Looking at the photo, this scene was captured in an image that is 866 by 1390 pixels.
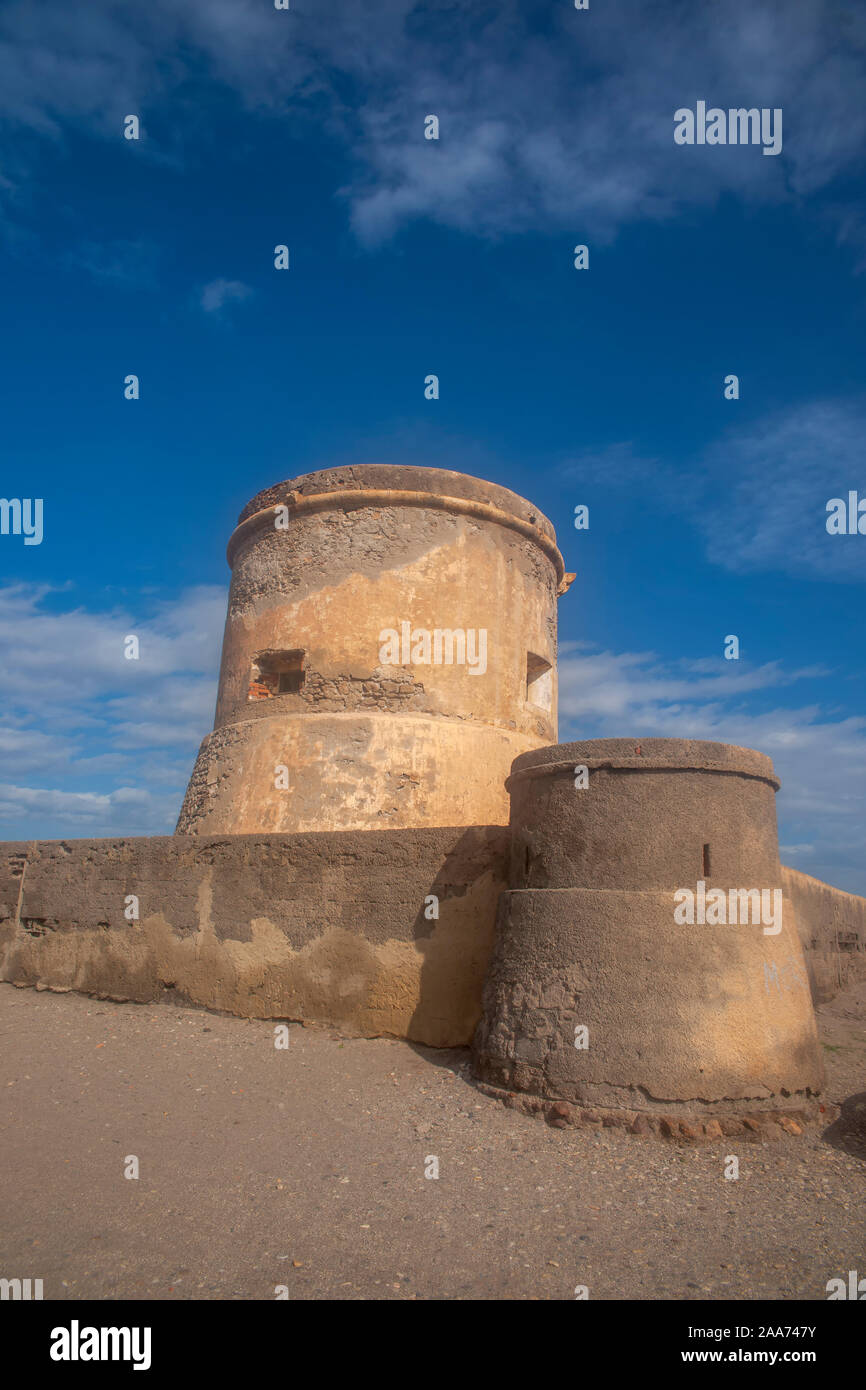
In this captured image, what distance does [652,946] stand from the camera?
15.6ft

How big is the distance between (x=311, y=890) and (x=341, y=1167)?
8.18ft

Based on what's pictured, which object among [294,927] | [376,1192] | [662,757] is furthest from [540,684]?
[376,1192]

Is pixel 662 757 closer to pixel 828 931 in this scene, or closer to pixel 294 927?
pixel 294 927

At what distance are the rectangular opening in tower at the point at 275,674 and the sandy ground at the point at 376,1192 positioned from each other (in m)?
4.54

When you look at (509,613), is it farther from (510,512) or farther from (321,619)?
(321,619)

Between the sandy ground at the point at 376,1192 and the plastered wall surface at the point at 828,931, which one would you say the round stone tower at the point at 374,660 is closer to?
the plastered wall surface at the point at 828,931

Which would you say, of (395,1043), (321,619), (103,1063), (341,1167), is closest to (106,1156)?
(341,1167)

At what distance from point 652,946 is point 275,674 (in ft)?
20.3

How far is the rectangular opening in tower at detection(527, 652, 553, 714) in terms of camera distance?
34.4 feet

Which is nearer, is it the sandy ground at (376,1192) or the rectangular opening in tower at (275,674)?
the sandy ground at (376,1192)

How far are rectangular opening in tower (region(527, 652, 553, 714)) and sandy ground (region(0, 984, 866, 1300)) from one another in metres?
5.50

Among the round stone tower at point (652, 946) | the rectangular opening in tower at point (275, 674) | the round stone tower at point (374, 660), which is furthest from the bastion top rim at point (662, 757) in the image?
the rectangular opening in tower at point (275, 674)

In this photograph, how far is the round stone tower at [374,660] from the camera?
8.74 metres

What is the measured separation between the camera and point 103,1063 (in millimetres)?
6059
